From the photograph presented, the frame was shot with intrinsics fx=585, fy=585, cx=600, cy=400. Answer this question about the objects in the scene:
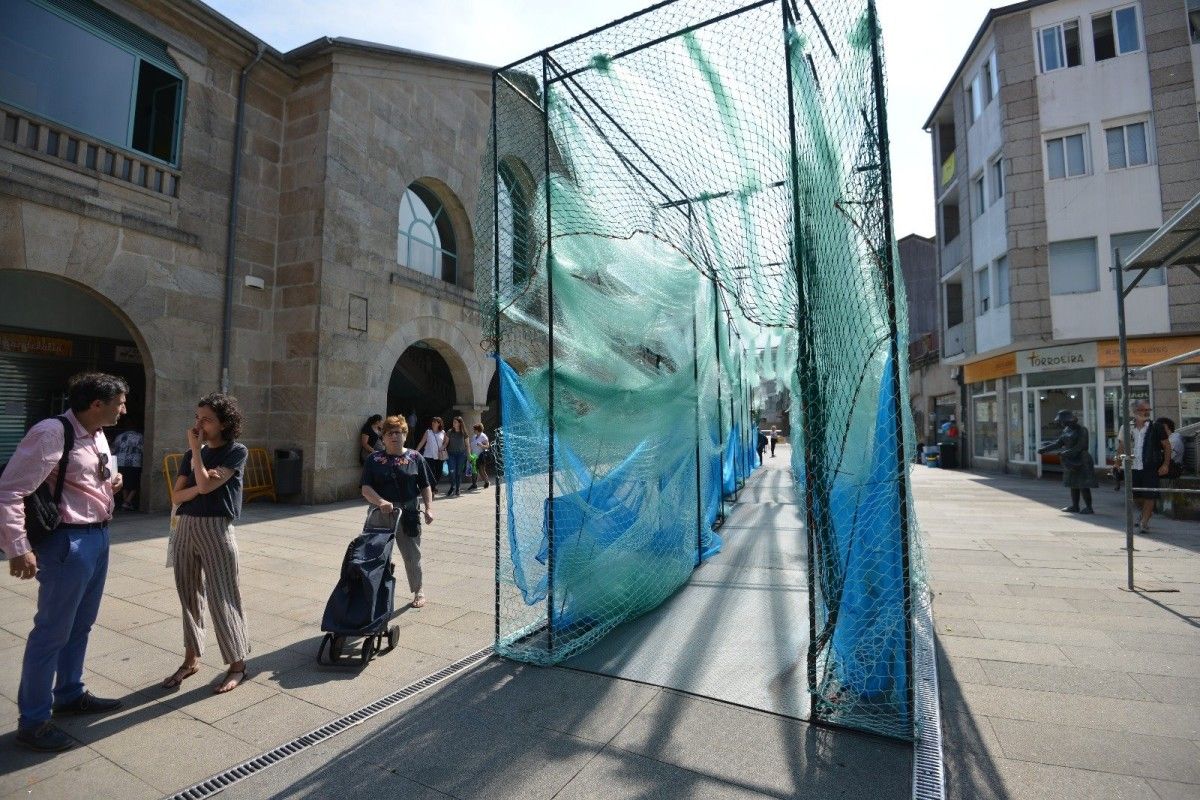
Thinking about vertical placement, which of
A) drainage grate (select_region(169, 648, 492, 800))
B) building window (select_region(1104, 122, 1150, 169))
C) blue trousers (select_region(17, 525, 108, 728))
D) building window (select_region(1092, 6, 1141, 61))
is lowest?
drainage grate (select_region(169, 648, 492, 800))

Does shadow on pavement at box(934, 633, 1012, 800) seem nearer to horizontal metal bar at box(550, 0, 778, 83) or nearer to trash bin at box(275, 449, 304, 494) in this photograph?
horizontal metal bar at box(550, 0, 778, 83)

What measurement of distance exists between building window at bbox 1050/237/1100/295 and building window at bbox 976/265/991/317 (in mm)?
2029

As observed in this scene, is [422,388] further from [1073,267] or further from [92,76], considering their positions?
[1073,267]

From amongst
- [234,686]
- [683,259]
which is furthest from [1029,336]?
[234,686]

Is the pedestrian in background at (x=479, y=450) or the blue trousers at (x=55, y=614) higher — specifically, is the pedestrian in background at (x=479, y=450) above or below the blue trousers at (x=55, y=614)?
above

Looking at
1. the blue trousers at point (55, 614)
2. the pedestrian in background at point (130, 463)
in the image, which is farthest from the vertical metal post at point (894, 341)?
the pedestrian in background at point (130, 463)

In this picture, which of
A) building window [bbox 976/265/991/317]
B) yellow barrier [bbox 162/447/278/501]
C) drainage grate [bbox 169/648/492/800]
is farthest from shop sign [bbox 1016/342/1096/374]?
yellow barrier [bbox 162/447/278/501]

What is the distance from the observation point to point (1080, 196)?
51.4 ft

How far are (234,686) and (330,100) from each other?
1005 centimetres

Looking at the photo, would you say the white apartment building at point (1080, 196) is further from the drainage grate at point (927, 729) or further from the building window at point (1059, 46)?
the drainage grate at point (927, 729)

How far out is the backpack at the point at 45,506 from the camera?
2.67 m

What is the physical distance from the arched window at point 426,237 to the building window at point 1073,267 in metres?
16.0

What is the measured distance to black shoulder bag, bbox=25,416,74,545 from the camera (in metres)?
2.67

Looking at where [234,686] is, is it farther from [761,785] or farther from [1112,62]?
[1112,62]
